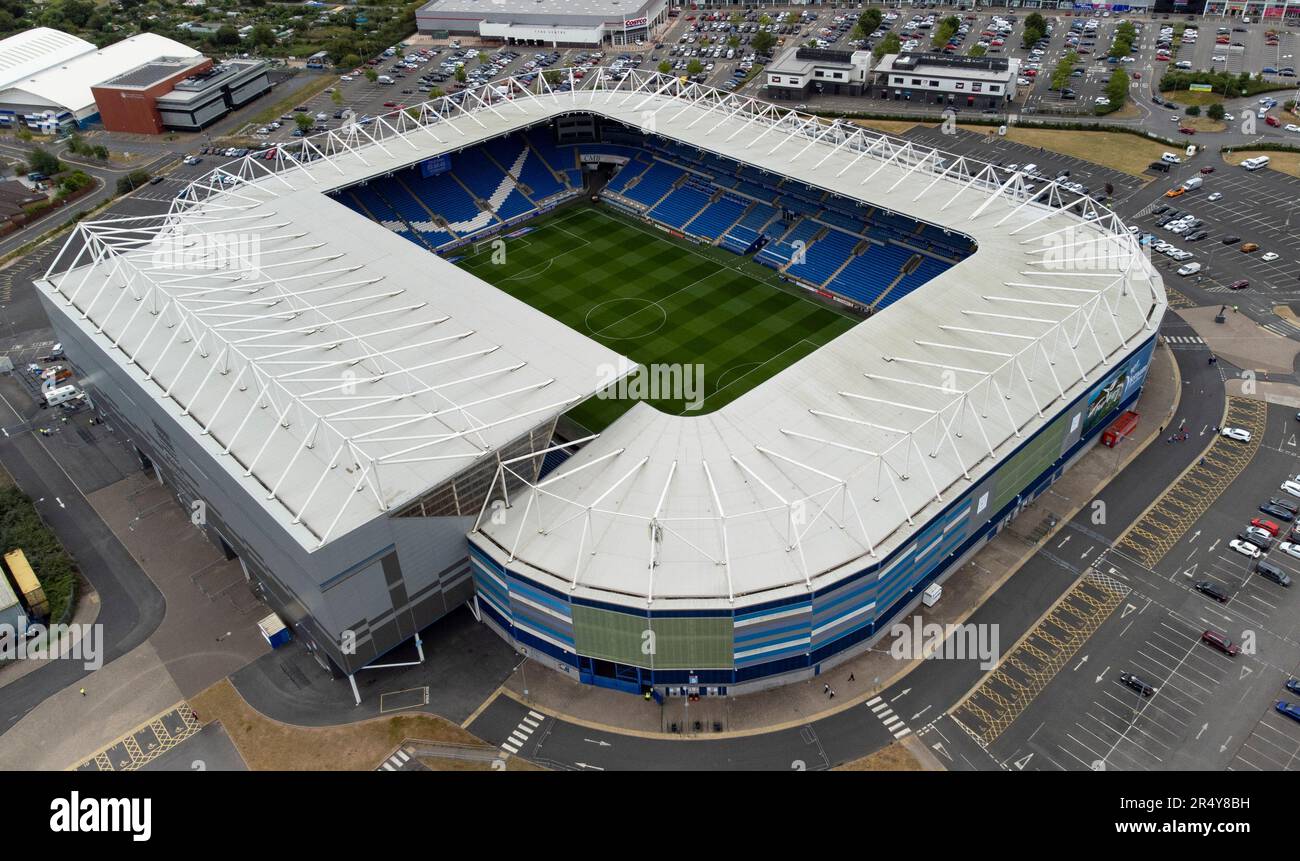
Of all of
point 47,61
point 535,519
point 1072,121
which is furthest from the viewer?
point 47,61

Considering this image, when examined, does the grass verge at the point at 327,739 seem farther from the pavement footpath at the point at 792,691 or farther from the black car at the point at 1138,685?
the black car at the point at 1138,685

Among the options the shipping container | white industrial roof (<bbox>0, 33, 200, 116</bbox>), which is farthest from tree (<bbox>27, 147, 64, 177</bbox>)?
the shipping container

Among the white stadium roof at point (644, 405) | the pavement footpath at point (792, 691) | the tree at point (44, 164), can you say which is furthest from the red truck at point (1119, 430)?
the tree at point (44, 164)

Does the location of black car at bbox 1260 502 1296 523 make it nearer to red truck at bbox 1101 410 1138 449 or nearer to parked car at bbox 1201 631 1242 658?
red truck at bbox 1101 410 1138 449

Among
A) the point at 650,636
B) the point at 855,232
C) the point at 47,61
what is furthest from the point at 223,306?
the point at 47,61

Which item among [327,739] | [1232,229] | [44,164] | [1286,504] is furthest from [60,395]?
[1232,229]

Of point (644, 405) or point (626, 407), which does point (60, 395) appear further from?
point (644, 405)

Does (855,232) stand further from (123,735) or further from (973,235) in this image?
(123,735)
